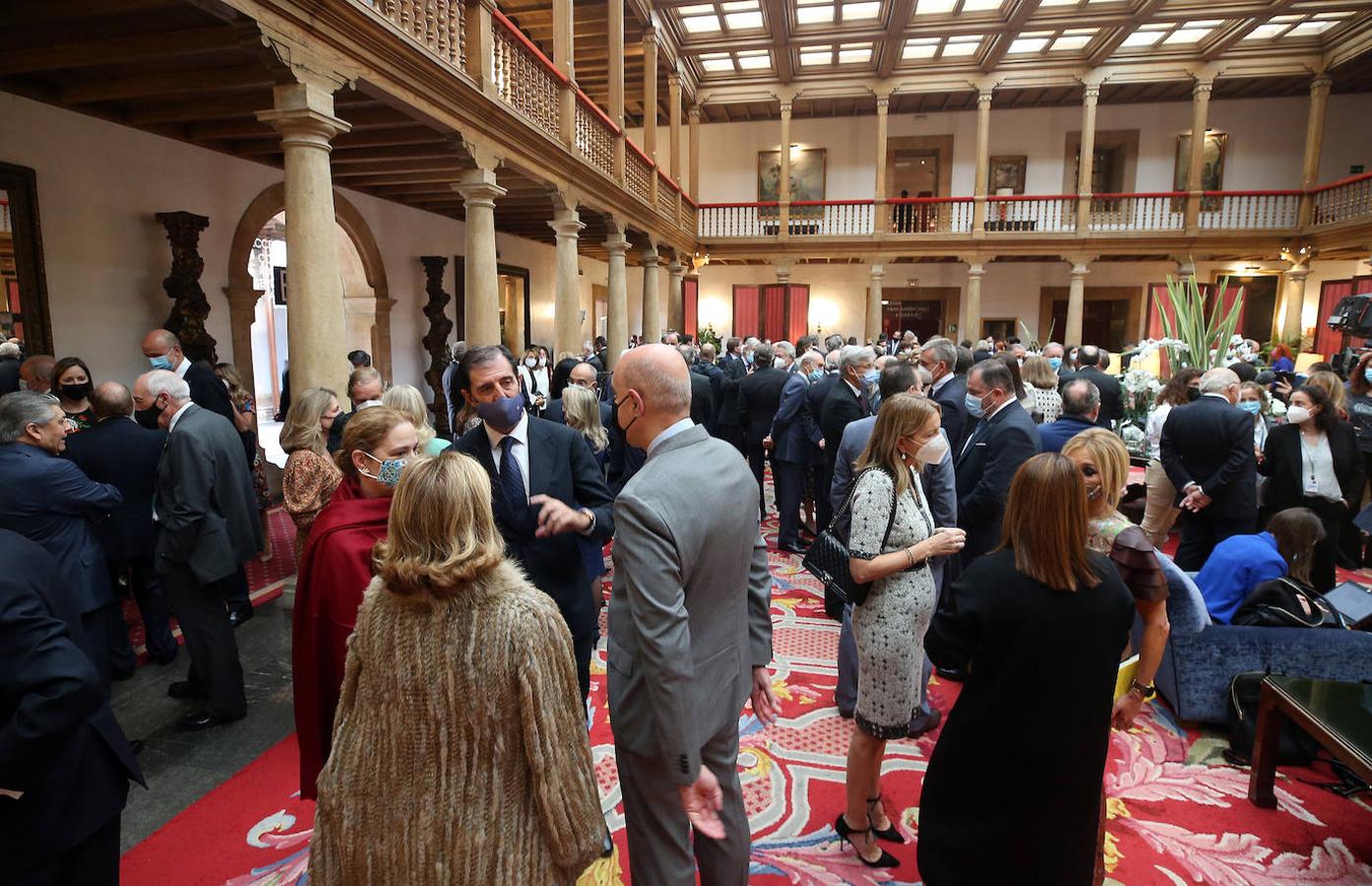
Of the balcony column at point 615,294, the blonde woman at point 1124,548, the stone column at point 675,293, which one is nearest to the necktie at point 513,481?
the blonde woman at point 1124,548

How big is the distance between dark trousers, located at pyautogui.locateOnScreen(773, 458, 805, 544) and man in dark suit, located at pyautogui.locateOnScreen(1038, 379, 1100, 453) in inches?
78.2

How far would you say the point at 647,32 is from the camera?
13.1 m

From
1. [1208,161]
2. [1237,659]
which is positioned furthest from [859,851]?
[1208,161]

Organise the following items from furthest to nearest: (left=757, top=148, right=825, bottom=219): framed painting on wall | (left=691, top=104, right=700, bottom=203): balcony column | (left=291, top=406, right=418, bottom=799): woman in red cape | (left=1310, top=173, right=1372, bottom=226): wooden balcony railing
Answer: (left=757, top=148, right=825, bottom=219): framed painting on wall
(left=691, top=104, right=700, bottom=203): balcony column
(left=1310, top=173, right=1372, bottom=226): wooden balcony railing
(left=291, top=406, right=418, bottom=799): woman in red cape

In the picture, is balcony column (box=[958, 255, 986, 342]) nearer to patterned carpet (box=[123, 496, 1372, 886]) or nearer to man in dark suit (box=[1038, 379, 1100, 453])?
man in dark suit (box=[1038, 379, 1100, 453])

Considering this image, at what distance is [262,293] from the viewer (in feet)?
27.3

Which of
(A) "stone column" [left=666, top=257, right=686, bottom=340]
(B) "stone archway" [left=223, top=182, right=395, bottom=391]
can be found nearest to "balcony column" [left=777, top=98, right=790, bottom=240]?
(A) "stone column" [left=666, top=257, right=686, bottom=340]

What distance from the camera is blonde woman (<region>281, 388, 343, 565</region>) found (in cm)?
314

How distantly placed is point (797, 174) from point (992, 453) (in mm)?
18378

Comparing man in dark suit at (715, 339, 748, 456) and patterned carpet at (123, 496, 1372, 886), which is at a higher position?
man in dark suit at (715, 339, 748, 456)

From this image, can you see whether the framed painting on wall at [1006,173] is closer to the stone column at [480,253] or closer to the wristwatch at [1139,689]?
the stone column at [480,253]

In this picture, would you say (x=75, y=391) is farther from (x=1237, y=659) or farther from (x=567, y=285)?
(x=1237, y=659)

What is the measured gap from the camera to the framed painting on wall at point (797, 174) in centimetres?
2006

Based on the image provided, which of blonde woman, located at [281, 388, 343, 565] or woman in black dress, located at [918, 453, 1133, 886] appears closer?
woman in black dress, located at [918, 453, 1133, 886]
